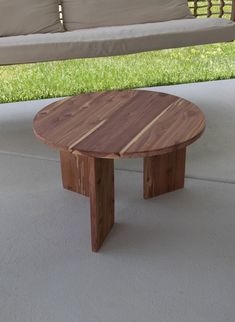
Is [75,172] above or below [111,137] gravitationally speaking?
below

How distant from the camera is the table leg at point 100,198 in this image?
5.30 feet

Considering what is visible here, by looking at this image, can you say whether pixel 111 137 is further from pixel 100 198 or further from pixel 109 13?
pixel 109 13

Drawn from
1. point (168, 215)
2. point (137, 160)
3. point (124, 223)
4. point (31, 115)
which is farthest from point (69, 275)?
point (31, 115)

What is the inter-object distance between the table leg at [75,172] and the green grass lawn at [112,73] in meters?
1.39

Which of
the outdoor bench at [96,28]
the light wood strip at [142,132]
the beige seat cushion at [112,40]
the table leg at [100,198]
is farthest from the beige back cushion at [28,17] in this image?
the table leg at [100,198]

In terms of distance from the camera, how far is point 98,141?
1.60 m

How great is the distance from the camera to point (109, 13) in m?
3.19

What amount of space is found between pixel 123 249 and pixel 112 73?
228 cm

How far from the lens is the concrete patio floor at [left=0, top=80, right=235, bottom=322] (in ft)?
4.72

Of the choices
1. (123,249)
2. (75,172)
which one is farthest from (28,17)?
(123,249)

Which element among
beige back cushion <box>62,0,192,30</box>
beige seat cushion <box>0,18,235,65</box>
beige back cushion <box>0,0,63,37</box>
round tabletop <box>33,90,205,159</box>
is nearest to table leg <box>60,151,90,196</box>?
round tabletop <box>33,90,205,159</box>

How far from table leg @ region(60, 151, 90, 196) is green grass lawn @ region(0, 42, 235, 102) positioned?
139 centimetres

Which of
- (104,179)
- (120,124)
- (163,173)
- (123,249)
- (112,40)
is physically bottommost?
(123,249)

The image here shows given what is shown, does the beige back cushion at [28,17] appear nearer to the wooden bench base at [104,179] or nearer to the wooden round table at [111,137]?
the wooden round table at [111,137]
